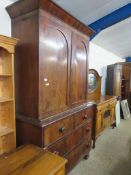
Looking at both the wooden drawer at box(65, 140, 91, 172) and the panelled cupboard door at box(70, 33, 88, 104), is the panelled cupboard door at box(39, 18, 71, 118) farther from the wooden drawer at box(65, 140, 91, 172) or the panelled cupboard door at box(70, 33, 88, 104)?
the wooden drawer at box(65, 140, 91, 172)

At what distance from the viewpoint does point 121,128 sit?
3.88 m

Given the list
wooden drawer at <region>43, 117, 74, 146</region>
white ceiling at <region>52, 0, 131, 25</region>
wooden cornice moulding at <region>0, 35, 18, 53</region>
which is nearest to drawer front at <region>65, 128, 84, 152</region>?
wooden drawer at <region>43, 117, 74, 146</region>

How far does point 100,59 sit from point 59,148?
3.09 m

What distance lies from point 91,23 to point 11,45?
2.01 metres

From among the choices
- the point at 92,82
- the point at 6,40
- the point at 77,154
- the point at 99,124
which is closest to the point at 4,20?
the point at 6,40

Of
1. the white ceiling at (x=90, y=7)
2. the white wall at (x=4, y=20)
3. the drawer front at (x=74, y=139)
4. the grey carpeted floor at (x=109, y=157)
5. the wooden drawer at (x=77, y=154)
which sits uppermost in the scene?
the white ceiling at (x=90, y=7)

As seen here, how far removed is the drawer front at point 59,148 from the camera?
1.63 m

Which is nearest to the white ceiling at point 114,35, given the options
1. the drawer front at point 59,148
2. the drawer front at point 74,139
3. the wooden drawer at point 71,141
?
the wooden drawer at point 71,141

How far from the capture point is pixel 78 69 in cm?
206

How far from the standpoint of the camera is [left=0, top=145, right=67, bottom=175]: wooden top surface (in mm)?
1112

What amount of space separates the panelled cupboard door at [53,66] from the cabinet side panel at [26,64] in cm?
6

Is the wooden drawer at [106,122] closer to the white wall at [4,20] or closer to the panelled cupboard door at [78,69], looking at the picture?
the panelled cupboard door at [78,69]

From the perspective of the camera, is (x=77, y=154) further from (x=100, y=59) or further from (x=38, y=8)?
(x=100, y=59)

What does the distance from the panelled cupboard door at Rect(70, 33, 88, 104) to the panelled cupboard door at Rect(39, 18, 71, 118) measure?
0.45 feet
